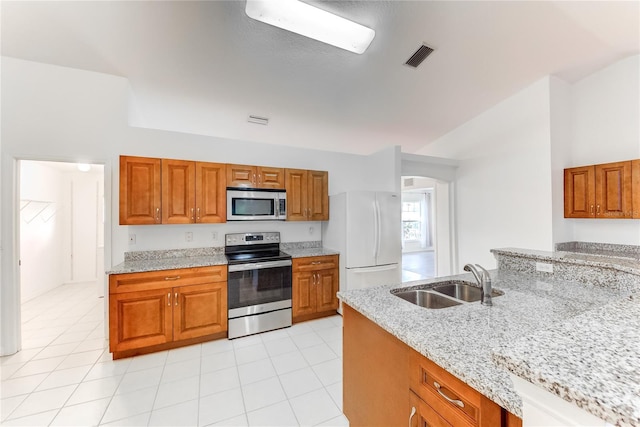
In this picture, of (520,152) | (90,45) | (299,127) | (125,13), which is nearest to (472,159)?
(520,152)

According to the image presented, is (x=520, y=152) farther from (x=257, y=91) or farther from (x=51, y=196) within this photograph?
(x=51, y=196)

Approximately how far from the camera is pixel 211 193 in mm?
3035

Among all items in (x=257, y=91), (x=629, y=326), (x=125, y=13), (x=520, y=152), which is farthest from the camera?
(x=520, y=152)

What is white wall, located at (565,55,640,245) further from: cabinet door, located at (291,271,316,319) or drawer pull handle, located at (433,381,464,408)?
drawer pull handle, located at (433,381,464,408)

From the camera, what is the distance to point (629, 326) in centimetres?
71

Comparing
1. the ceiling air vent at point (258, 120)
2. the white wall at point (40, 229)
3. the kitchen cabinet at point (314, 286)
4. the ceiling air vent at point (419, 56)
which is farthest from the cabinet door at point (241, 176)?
the white wall at point (40, 229)

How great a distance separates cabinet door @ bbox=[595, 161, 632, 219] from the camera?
307cm

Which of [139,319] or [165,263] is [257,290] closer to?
[165,263]

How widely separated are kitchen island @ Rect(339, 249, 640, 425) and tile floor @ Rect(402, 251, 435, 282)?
10.7 ft

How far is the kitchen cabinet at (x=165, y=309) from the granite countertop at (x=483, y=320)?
1837 mm

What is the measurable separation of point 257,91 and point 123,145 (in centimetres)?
166

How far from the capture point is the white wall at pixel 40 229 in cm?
394

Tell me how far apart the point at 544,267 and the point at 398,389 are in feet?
5.13

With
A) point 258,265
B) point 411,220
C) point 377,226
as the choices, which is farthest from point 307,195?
point 411,220
